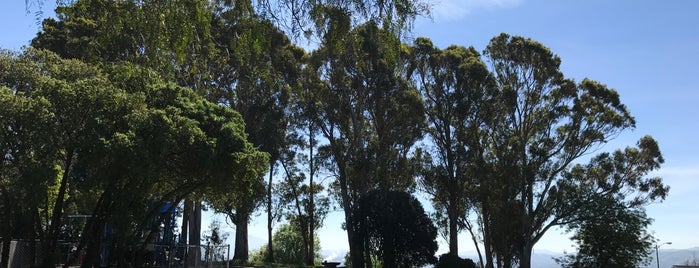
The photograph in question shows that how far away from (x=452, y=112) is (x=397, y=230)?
1271 cm

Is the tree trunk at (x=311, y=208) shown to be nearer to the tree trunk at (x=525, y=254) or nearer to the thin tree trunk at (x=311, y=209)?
the thin tree trunk at (x=311, y=209)

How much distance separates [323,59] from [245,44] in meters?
32.5

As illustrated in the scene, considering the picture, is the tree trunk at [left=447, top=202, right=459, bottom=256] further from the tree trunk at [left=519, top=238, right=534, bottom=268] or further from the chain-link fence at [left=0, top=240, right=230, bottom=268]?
the chain-link fence at [left=0, top=240, right=230, bottom=268]

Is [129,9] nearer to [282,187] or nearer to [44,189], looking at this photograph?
[44,189]

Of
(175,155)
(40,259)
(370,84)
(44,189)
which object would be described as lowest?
(40,259)

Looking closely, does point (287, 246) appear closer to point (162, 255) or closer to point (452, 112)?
point (452, 112)

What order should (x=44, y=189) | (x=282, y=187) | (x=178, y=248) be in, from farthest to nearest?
(x=282, y=187)
(x=178, y=248)
(x=44, y=189)

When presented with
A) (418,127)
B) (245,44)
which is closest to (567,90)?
(418,127)

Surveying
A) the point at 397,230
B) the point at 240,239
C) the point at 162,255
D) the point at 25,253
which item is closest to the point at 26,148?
the point at 25,253

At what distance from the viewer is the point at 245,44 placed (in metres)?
5.63

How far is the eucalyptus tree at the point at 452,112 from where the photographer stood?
4019 centimetres

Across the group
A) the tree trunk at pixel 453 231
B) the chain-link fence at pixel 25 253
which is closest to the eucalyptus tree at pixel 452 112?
the tree trunk at pixel 453 231

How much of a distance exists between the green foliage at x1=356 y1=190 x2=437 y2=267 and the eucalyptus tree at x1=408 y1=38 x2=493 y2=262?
8.66 meters

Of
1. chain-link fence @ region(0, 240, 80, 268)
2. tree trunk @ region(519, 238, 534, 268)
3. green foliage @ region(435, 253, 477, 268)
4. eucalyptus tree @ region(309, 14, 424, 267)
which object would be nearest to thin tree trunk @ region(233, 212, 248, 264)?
eucalyptus tree @ region(309, 14, 424, 267)
